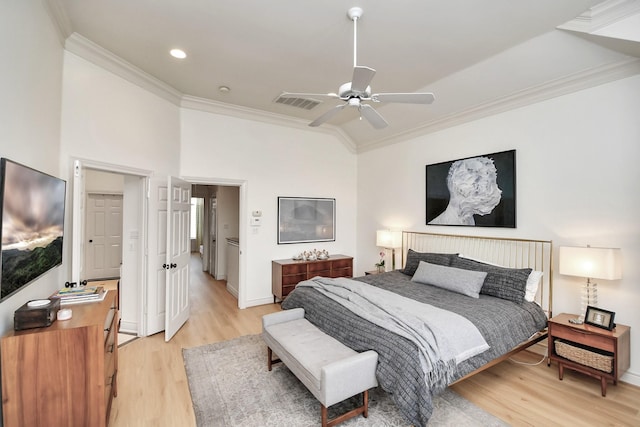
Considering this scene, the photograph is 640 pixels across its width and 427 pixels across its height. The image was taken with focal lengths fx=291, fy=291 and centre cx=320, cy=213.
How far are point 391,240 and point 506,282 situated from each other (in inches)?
77.1

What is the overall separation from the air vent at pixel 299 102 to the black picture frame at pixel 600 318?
3.93 metres

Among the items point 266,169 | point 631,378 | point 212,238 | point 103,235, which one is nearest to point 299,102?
point 266,169

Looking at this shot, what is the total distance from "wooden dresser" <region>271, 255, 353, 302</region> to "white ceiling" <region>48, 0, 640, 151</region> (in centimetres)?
271

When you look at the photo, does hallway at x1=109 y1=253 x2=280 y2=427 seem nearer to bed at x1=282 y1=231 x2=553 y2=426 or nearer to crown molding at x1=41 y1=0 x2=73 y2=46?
bed at x1=282 y1=231 x2=553 y2=426

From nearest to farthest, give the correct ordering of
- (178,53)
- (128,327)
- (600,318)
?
(600,318)
(178,53)
(128,327)

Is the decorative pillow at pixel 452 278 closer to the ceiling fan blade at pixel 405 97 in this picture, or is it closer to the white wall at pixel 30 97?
the ceiling fan blade at pixel 405 97

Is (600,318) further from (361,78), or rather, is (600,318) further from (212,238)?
(212,238)

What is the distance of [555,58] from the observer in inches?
112

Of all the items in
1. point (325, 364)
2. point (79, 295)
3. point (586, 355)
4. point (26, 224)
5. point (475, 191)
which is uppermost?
point (475, 191)

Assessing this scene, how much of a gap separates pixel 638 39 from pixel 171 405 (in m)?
4.76

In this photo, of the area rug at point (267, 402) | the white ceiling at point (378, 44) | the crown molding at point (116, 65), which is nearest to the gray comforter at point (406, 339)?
the area rug at point (267, 402)

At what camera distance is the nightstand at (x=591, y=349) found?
8.04 feet

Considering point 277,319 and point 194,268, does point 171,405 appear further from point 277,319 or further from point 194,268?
point 194,268

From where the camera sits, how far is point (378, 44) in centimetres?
287
